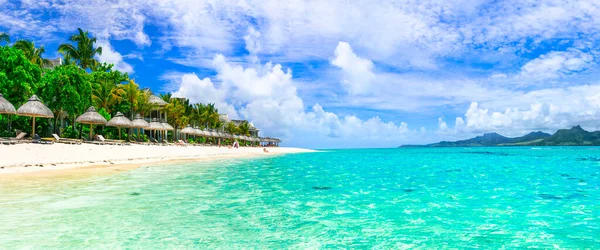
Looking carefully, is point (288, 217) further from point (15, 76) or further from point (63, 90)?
point (63, 90)

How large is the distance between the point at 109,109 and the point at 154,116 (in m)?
11.1

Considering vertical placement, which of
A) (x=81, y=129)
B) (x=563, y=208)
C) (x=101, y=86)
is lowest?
(x=563, y=208)

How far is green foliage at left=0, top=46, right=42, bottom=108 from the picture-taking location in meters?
24.7

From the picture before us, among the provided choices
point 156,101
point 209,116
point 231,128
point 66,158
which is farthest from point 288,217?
point 231,128

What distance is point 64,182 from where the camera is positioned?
12.5 m

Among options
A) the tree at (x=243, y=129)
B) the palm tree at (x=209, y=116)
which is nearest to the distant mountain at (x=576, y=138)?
the tree at (x=243, y=129)

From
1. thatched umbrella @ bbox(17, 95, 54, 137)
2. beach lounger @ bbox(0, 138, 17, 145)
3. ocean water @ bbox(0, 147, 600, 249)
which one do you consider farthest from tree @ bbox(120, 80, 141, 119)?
ocean water @ bbox(0, 147, 600, 249)

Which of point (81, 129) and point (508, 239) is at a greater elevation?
point (81, 129)

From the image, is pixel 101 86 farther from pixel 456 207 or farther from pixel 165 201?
pixel 456 207

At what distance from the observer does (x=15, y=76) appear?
83.6 feet

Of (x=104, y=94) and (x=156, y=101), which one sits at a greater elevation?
(x=156, y=101)

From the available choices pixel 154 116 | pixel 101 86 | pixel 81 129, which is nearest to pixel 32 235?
pixel 81 129

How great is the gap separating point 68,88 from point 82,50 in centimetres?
1890

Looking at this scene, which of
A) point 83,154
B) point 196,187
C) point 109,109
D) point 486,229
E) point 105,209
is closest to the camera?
point 486,229
